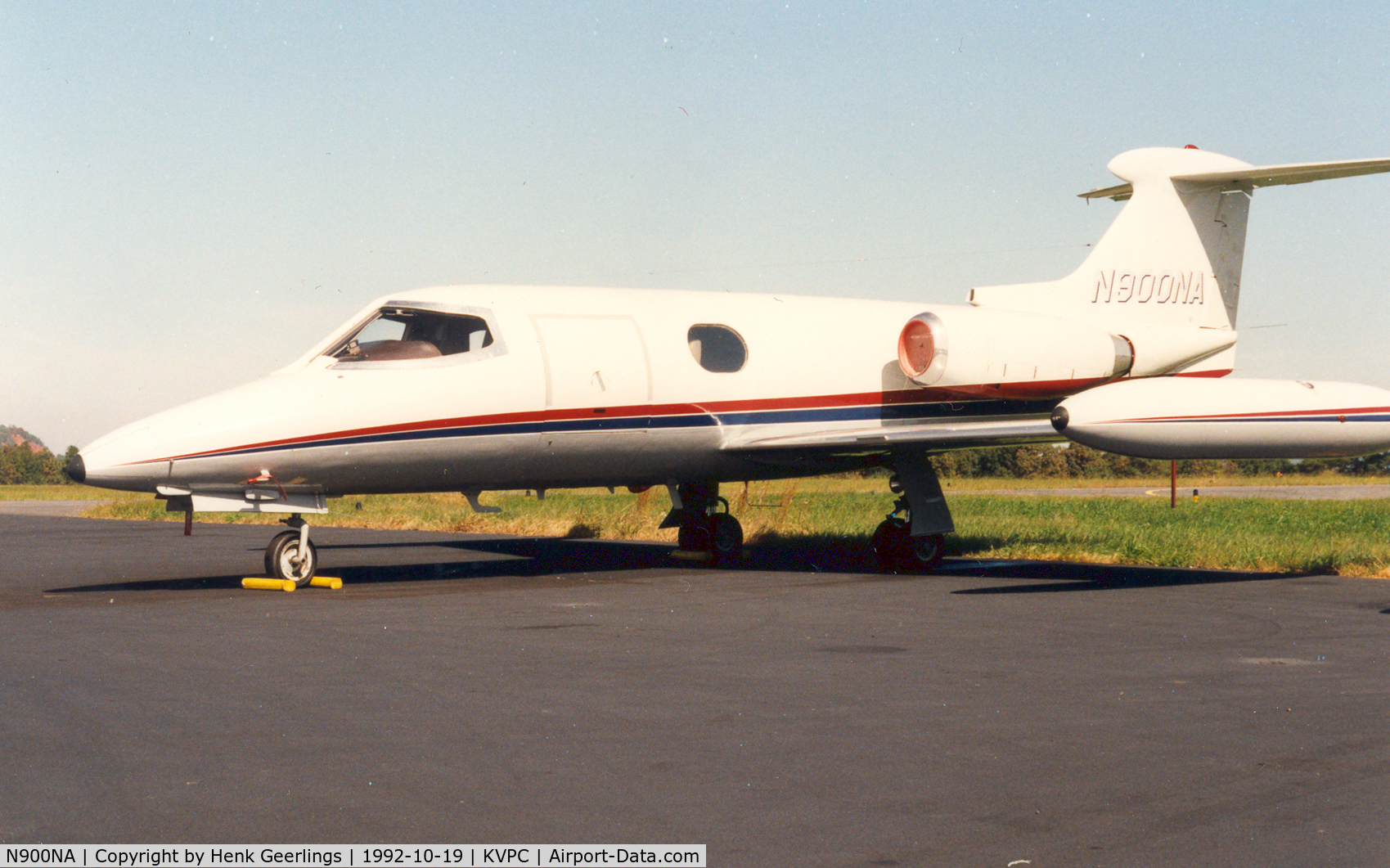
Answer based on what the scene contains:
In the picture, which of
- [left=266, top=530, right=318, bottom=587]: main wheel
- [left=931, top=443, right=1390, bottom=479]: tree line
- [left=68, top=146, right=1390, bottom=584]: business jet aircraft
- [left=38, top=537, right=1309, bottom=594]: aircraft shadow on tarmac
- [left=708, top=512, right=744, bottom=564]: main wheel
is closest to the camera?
[left=68, top=146, right=1390, bottom=584]: business jet aircraft

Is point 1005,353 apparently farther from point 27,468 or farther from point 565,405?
point 27,468

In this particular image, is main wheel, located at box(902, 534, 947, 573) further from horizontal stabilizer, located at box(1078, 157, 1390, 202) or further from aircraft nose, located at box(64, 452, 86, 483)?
aircraft nose, located at box(64, 452, 86, 483)

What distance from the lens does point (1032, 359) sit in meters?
16.2

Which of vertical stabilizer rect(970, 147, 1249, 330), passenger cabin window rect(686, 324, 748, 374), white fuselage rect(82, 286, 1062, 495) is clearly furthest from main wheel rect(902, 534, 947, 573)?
vertical stabilizer rect(970, 147, 1249, 330)

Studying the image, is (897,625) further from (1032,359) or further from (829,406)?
(1032,359)

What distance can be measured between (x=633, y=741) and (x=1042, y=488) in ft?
171

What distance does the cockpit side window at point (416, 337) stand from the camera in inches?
510

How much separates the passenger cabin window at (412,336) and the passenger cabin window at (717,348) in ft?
8.98

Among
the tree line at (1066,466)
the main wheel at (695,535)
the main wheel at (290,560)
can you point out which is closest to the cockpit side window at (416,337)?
the main wheel at (290,560)

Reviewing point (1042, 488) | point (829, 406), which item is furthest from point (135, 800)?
point (1042, 488)

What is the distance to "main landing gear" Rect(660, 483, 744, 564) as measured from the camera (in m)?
17.2

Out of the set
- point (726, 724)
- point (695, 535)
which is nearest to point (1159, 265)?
point (695, 535)

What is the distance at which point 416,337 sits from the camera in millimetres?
13414

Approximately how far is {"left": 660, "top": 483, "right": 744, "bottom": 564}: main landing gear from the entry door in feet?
10.4
